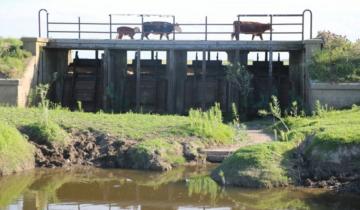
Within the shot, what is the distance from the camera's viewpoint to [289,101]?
2661 centimetres

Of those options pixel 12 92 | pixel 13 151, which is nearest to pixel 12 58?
pixel 12 92

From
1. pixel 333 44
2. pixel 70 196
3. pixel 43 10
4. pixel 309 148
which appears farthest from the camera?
pixel 43 10

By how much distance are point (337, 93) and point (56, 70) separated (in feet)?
39.7

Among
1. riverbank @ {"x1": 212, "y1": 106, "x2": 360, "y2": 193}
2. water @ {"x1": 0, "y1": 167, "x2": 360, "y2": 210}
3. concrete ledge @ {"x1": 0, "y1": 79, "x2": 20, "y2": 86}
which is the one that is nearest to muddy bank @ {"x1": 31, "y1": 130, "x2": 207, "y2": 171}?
water @ {"x1": 0, "y1": 167, "x2": 360, "y2": 210}

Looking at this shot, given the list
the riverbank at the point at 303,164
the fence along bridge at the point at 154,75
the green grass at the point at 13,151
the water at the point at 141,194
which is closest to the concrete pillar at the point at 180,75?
the fence along bridge at the point at 154,75

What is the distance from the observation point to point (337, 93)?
2312 cm

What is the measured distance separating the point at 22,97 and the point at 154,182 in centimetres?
1106

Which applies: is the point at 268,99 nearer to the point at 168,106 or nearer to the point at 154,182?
the point at 168,106

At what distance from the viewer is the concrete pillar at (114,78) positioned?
27.0 meters

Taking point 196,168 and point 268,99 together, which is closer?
point 196,168

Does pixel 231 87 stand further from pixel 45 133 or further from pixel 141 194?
pixel 141 194

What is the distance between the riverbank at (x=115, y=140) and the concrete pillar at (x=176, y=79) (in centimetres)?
779

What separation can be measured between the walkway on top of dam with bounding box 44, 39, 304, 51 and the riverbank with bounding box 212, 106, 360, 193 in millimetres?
12394

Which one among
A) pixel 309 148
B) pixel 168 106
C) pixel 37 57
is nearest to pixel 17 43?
pixel 37 57
